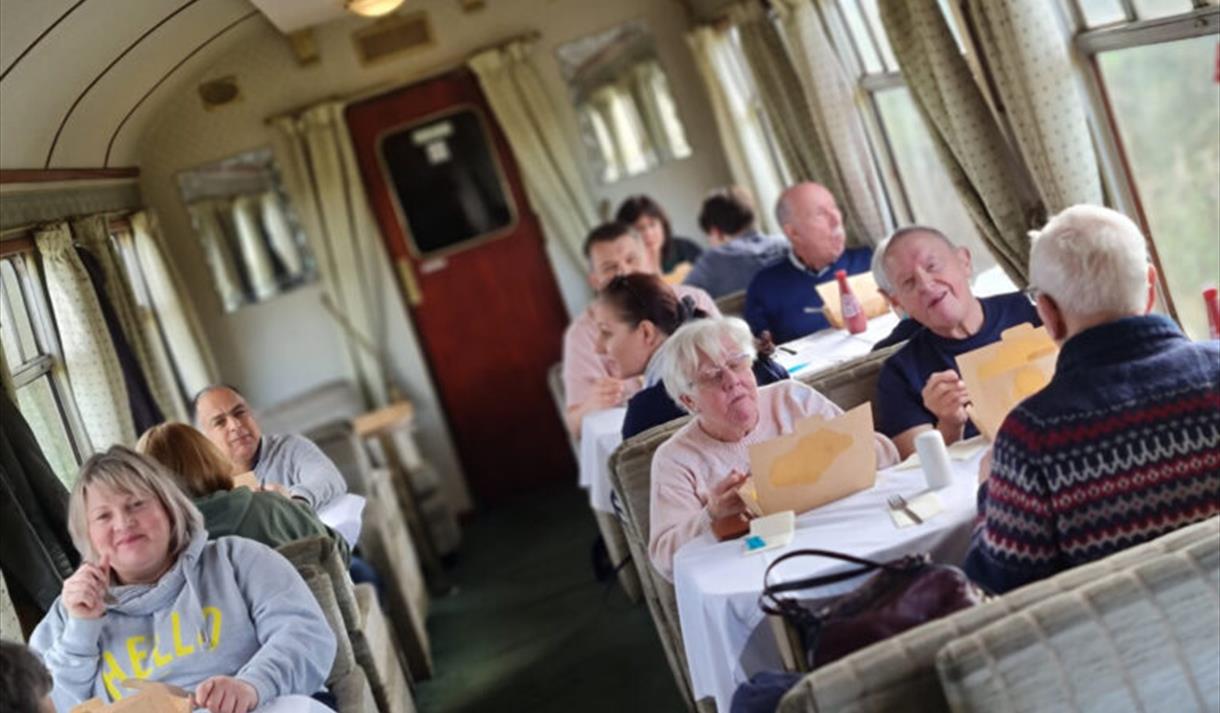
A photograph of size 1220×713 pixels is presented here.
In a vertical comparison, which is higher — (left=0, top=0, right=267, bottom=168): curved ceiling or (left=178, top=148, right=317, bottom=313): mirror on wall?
(left=0, top=0, right=267, bottom=168): curved ceiling

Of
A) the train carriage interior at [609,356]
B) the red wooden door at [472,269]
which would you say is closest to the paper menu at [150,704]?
the train carriage interior at [609,356]

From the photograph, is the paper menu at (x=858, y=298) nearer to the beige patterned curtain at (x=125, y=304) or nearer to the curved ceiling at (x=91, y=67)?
the beige patterned curtain at (x=125, y=304)

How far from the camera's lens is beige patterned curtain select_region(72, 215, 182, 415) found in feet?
15.0

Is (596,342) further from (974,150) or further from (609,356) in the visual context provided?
(974,150)

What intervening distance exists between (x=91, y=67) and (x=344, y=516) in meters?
2.20

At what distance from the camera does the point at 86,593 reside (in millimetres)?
3549

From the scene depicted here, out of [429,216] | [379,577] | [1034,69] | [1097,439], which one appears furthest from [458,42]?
[1097,439]

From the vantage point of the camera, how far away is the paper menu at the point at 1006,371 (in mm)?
3307

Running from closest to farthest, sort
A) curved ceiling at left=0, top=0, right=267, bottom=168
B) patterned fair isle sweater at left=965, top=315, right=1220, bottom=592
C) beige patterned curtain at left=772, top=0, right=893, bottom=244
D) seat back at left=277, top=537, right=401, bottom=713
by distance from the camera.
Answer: patterned fair isle sweater at left=965, top=315, right=1220, bottom=592, seat back at left=277, top=537, right=401, bottom=713, curved ceiling at left=0, top=0, right=267, bottom=168, beige patterned curtain at left=772, top=0, right=893, bottom=244

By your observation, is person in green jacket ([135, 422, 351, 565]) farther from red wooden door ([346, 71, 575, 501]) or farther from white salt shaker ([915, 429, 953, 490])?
red wooden door ([346, 71, 575, 501])

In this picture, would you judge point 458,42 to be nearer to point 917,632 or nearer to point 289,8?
point 289,8

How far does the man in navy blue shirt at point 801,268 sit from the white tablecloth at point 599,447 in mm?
852

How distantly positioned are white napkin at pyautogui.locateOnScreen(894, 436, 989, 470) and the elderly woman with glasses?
0.17 metres

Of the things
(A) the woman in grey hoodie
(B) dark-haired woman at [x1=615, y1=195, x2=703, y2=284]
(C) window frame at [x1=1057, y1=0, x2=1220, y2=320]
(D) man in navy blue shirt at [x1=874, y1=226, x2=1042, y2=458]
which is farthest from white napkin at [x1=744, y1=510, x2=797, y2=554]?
(B) dark-haired woman at [x1=615, y1=195, x2=703, y2=284]
